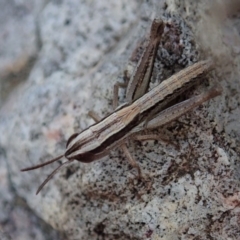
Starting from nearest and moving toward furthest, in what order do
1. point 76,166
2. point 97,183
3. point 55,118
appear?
point 97,183, point 76,166, point 55,118

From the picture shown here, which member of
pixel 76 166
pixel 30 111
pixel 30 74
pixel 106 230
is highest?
pixel 30 74

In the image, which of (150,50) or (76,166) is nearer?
(150,50)

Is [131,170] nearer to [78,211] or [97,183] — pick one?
[97,183]

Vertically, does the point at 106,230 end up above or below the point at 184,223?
above

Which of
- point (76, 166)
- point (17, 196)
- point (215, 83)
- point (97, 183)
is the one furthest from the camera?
point (17, 196)

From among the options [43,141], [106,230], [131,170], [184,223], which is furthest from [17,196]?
[184,223]

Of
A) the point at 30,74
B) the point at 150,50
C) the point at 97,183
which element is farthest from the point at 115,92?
the point at 30,74
